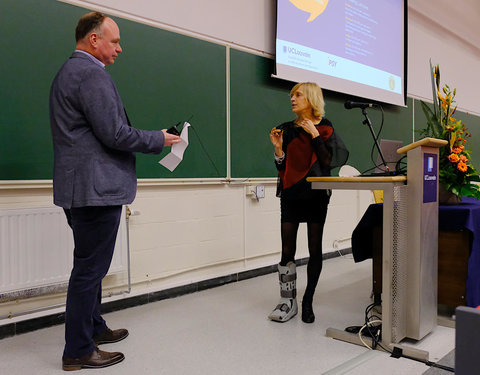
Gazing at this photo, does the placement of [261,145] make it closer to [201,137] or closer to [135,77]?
[201,137]

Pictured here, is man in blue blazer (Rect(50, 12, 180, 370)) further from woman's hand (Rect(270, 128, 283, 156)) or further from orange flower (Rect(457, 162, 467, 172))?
orange flower (Rect(457, 162, 467, 172))

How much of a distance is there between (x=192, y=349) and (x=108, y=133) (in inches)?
43.4

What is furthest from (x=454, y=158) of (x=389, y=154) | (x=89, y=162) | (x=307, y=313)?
(x=89, y=162)

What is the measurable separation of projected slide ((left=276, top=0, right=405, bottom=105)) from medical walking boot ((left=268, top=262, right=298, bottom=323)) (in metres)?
1.88

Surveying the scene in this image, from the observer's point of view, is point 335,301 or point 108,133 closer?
point 108,133

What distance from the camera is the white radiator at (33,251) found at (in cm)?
219

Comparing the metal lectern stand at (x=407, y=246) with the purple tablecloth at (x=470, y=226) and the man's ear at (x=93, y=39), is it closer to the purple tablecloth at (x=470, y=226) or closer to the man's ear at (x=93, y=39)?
the purple tablecloth at (x=470, y=226)

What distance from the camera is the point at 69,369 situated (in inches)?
70.5

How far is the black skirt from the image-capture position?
232cm

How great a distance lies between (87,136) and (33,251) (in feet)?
3.04

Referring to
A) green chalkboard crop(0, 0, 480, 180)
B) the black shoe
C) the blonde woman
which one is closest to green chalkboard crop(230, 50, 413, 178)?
green chalkboard crop(0, 0, 480, 180)

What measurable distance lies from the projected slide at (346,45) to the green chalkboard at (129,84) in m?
0.76

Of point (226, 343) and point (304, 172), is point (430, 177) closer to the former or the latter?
point (304, 172)

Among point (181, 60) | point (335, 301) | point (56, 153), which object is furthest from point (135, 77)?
point (335, 301)
